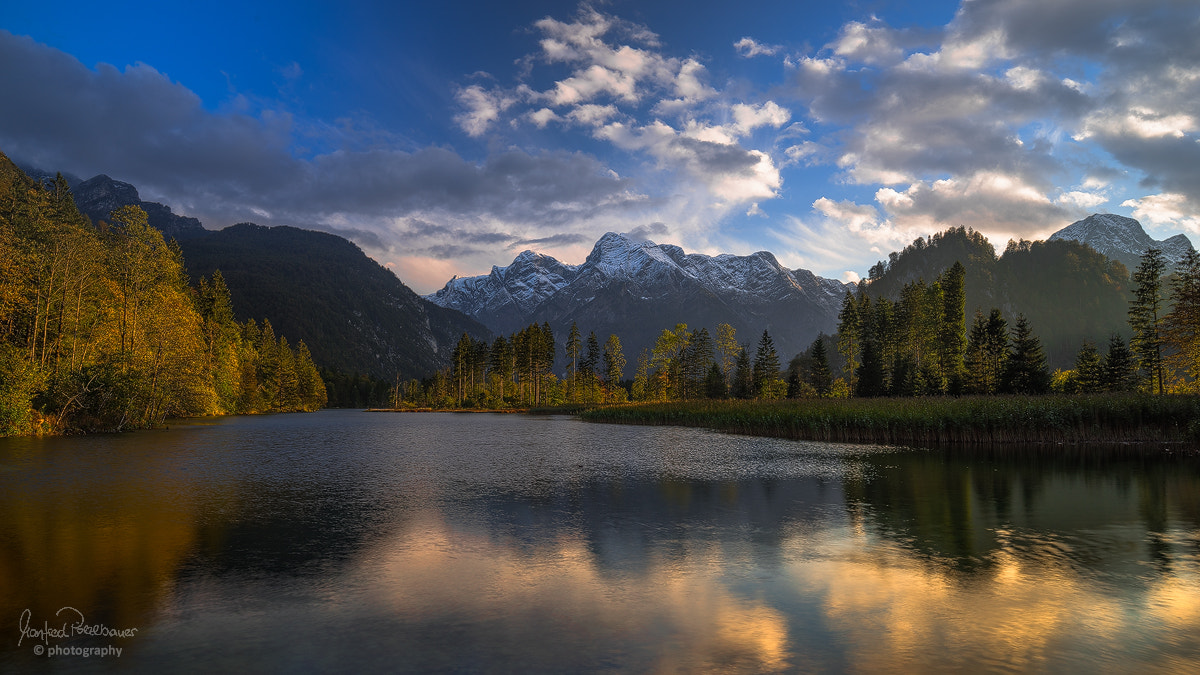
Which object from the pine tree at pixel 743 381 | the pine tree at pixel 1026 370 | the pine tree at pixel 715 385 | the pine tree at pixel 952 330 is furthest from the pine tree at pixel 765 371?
the pine tree at pixel 1026 370

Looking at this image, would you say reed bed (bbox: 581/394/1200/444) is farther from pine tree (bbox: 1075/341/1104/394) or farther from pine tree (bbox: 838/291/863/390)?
pine tree (bbox: 838/291/863/390)

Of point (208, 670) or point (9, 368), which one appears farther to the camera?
point (9, 368)

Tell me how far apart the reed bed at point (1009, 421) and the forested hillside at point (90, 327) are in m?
61.0

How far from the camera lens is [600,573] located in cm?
1180

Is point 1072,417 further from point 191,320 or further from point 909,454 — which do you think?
point 191,320

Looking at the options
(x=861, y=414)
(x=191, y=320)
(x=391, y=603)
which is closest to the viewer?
(x=391, y=603)

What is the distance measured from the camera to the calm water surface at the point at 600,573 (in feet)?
26.3

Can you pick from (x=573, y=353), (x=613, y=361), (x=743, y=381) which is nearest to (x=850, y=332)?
(x=743, y=381)

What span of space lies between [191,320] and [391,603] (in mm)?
75674

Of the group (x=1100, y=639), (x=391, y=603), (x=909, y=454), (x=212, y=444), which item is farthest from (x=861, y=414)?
(x=212, y=444)

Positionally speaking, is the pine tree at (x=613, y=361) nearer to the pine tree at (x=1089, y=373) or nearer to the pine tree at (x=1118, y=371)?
the pine tree at (x=1089, y=373)

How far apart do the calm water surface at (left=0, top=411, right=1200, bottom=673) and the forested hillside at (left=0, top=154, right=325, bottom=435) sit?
2815 cm

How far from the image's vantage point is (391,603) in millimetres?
9852

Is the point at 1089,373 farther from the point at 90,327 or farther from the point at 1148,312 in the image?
the point at 90,327
